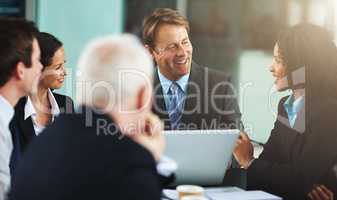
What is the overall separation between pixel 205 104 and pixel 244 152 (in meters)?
0.60

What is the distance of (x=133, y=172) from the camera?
1.19 metres

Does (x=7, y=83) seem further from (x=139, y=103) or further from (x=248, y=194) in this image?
(x=248, y=194)

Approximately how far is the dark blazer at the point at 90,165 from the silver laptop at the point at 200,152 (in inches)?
22.3

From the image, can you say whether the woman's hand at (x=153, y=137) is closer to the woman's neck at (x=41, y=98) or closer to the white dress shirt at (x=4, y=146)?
the white dress shirt at (x=4, y=146)

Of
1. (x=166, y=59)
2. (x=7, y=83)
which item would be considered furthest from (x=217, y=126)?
(x=7, y=83)

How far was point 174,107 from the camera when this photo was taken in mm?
2812

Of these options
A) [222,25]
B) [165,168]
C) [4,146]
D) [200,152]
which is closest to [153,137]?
[165,168]

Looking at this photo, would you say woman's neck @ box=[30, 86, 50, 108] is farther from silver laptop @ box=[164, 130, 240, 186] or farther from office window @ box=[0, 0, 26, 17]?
silver laptop @ box=[164, 130, 240, 186]

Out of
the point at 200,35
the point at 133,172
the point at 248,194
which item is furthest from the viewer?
the point at 200,35

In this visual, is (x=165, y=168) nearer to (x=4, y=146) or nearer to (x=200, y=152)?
(x=200, y=152)

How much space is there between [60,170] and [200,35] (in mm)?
2591

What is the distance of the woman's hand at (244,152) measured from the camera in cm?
223

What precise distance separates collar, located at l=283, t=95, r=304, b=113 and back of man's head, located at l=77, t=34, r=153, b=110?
1.28 metres

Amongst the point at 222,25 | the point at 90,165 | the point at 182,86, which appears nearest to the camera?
the point at 90,165
